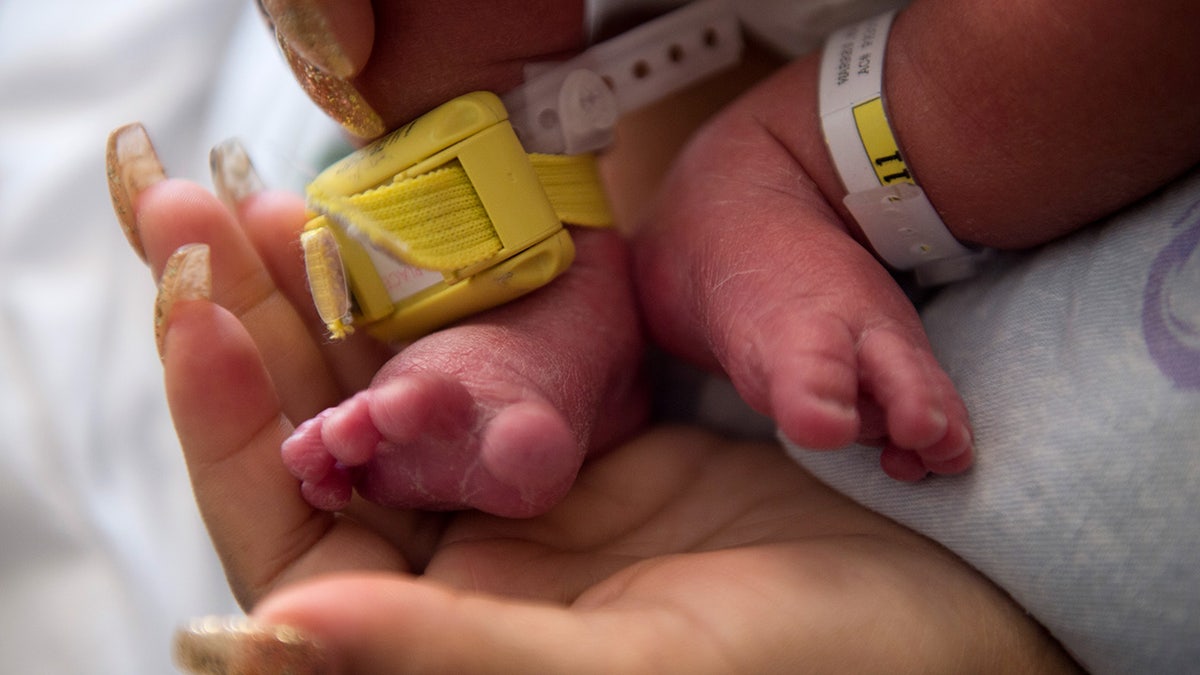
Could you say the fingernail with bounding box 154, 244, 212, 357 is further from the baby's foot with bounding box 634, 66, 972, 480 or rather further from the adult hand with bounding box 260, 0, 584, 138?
the baby's foot with bounding box 634, 66, 972, 480

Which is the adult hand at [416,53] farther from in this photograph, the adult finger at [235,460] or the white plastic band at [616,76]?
the adult finger at [235,460]

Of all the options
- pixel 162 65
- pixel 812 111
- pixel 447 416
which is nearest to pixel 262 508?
pixel 447 416

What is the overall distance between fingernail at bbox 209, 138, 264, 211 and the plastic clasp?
0.15 m

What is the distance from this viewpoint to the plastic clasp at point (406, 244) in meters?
0.68

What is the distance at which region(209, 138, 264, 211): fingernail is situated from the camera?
0.83 m

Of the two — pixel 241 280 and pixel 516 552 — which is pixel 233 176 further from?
pixel 516 552

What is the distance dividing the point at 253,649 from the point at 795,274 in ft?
1.45

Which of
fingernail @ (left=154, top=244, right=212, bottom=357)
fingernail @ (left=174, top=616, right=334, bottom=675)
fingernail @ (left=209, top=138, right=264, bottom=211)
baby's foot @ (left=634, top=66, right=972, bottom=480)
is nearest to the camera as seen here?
fingernail @ (left=174, top=616, right=334, bottom=675)

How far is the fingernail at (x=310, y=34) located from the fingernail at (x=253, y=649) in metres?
0.40

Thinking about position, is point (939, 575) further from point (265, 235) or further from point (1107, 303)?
point (265, 235)

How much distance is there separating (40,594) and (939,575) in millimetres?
893

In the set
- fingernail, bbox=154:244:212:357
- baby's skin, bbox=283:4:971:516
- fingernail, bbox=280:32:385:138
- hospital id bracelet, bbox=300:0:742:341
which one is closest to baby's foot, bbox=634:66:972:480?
baby's skin, bbox=283:4:971:516

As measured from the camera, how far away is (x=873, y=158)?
27.6 inches

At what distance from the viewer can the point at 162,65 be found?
1053 millimetres
